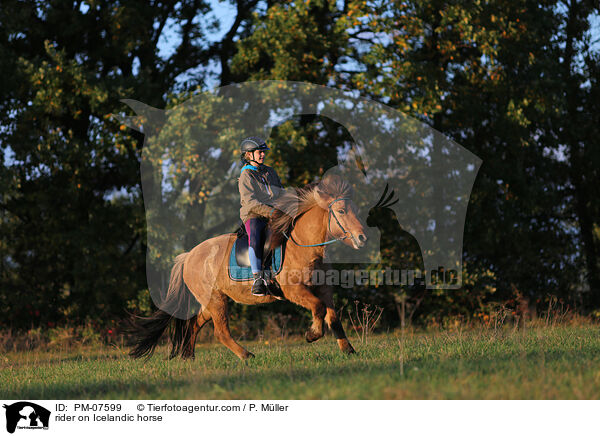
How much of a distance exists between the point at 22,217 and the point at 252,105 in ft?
23.3

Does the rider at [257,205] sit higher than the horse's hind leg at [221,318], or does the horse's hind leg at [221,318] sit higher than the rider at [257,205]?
the rider at [257,205]

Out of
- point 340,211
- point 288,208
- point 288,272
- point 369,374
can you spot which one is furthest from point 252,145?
point 369,374

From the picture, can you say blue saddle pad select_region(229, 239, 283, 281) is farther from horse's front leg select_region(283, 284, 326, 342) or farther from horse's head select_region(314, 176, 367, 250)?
horse's head select_region(314, 176, 367, 250)

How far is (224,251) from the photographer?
26.5ft

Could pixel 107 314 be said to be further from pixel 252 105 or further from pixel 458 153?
pixel 458 153

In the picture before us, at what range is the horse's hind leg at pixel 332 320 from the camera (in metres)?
6.98

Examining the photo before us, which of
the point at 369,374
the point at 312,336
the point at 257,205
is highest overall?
the point at 257,205

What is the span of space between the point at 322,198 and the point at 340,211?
1.08ft
